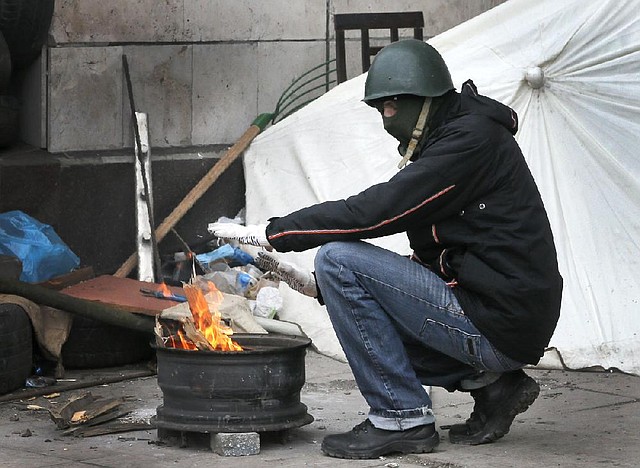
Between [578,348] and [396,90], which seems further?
[578,348]

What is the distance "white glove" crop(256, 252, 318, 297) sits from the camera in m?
4.44


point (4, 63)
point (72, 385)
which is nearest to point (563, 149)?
point (72, 385)

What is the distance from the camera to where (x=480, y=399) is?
181 inches

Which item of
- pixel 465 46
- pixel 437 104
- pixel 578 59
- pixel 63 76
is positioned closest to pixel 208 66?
pixel 63 76

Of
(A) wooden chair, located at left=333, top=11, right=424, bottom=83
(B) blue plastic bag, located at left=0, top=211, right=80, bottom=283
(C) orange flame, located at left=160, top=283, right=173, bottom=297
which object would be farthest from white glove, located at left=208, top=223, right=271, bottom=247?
(A) wooden chair, located at left=333, top=11, right=424, bottom=83

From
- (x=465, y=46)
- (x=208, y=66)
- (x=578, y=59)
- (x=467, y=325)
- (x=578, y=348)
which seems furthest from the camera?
(x=208, y=66)

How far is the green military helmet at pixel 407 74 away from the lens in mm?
4340

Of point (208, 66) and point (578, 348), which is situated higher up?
point (208, 66)

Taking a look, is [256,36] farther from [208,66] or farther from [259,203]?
[259,203]

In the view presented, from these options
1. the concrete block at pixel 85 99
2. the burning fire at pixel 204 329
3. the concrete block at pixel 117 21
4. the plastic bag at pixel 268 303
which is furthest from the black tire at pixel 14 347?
the concrete block at pixel 117 21

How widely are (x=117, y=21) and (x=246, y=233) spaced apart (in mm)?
3870

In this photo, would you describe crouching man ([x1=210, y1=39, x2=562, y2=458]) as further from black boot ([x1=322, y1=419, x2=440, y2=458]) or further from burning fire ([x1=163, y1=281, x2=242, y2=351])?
burning fire ([x1=163, y1=281, x2=242, y2=351])

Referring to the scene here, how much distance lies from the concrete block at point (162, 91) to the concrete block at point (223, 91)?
0.07 m

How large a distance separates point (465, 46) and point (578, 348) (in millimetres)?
2174
